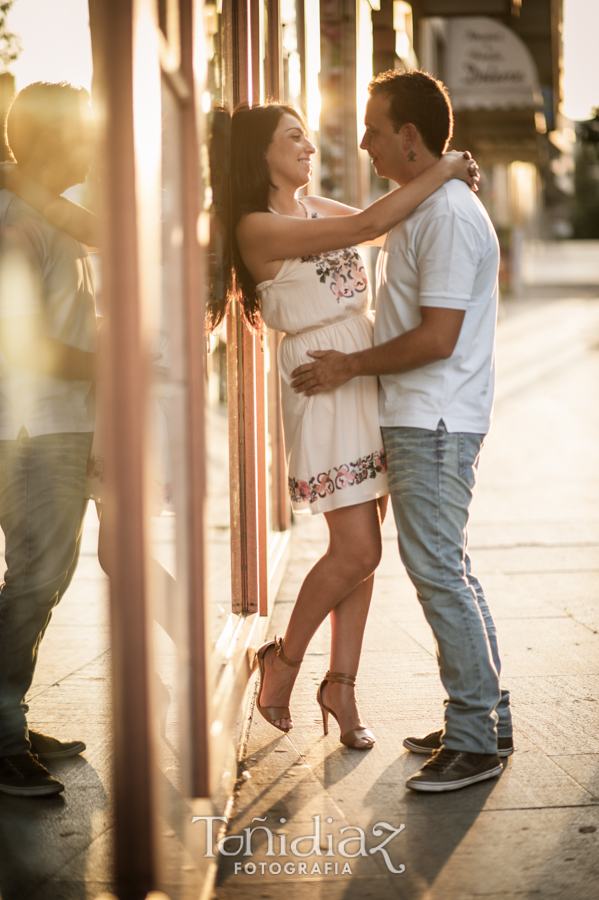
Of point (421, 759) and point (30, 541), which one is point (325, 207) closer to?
point (30, 541)

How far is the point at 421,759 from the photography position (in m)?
3.07

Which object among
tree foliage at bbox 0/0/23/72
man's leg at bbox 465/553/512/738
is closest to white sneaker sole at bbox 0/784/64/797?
man's leg at bbox 465/553/512/738

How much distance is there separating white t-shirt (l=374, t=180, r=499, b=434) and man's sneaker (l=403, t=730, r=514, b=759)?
0.97 metres

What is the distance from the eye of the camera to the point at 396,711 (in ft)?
11.3

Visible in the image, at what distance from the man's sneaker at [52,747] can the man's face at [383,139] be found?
6.55ft

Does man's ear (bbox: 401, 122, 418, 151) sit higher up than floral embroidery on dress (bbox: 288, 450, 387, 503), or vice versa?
man's ear (bbox: 401, 122, 418, 151)

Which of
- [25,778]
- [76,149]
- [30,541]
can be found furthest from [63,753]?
[76,149]

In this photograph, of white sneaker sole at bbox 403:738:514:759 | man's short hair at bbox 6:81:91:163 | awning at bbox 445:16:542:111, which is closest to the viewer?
man's short hair at bbox 6:81:91:163

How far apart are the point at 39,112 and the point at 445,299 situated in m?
1.23

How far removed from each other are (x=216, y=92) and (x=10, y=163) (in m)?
0.72

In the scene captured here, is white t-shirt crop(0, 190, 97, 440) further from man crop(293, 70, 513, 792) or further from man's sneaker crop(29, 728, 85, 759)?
man's sneaker crop(29, 728, 85, 759)

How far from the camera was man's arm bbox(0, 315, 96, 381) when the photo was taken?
2686mm

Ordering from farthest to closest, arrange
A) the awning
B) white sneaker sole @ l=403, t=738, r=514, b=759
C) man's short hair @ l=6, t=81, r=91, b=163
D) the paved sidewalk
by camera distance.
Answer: the awning → white sneaker sole @ l=403, t=738, r=514, b=759 → man's short hair @ l=6, t=81, r=91, b=163 → the paved sidewalk

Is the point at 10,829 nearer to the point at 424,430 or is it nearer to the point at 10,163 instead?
the point at 424,430
